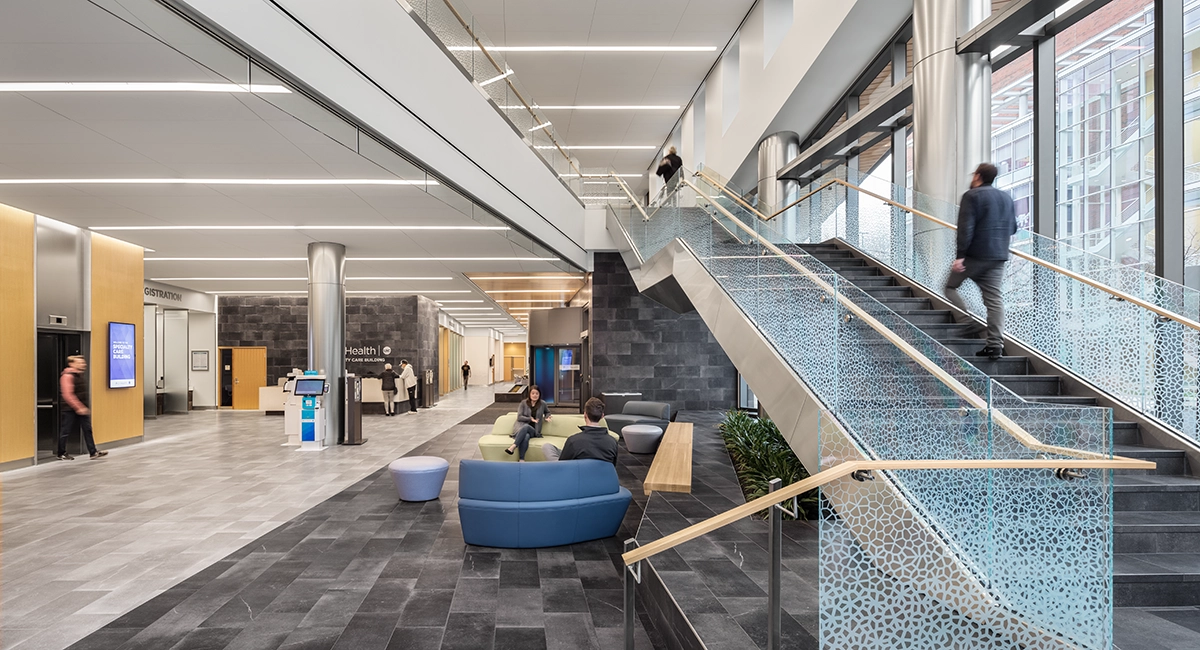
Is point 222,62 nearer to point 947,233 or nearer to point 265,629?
point 265,629

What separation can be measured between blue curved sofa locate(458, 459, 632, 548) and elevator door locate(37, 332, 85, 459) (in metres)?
9.02

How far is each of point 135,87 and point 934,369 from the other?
5.98 m

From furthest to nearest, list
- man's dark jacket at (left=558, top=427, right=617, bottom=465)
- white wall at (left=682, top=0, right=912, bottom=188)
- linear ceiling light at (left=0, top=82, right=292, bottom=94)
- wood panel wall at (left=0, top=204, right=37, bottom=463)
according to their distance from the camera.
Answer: wood panel wall at (left=0, top=204, right=37, bottom=463), white wall at (left=682, top=0, right=912, bottom=188), man's dark jacket at (left=558, top=427, right=617, bottom=465), linear ceiling light at (left=0, top=82, right=292, bottom=94)

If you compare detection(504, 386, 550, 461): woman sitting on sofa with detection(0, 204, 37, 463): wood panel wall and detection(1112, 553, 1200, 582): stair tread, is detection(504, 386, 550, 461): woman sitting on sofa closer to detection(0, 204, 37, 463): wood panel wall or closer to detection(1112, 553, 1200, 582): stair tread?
detection(1112, 553, 1200, 582): stair tread

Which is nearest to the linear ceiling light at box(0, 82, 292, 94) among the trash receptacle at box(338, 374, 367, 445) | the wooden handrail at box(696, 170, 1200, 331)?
the wooden handrail at box(696, 170, 1200, 331)

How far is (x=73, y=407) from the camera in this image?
977 centimetres

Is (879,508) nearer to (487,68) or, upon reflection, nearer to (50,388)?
(487,68)

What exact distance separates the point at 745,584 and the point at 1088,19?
669cm

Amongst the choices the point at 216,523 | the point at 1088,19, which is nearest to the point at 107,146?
the point at 216,523

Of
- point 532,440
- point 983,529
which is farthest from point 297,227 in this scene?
point 983,529

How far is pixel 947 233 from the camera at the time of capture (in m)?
6.63

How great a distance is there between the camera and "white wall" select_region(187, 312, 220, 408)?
1948 cm

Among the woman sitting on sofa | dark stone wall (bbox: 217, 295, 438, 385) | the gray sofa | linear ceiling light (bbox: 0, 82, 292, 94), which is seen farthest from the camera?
dark stone wall (bbox: 217, 295, 438, 385)

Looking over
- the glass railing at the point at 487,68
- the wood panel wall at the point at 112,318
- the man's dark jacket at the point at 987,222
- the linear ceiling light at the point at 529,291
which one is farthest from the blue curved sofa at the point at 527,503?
the linear ceiling light at the point at 529,291
